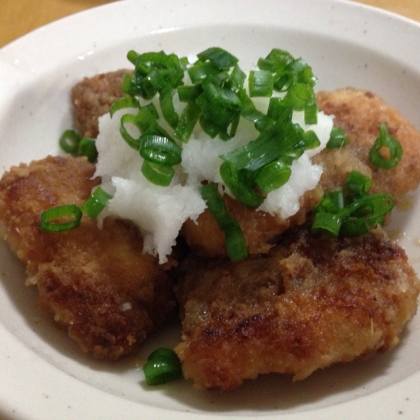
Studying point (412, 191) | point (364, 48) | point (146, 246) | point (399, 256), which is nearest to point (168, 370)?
point (146, 246)

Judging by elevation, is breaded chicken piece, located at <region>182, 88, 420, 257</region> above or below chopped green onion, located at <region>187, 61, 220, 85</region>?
below

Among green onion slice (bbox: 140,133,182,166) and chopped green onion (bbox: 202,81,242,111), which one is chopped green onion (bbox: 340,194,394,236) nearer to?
chopped green onion (bbox: 202,81,242,111)

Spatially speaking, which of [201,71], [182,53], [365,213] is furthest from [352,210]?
[182,53]

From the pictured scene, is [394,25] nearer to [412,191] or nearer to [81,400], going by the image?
[412,191]

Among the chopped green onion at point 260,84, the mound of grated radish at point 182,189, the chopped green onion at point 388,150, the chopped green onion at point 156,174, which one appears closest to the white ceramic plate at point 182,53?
the chopped green onion at point 388,150

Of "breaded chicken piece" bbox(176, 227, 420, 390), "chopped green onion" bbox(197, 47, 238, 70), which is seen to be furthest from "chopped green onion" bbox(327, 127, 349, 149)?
"chopped green onion" bbox(197, 47, 238, 70)

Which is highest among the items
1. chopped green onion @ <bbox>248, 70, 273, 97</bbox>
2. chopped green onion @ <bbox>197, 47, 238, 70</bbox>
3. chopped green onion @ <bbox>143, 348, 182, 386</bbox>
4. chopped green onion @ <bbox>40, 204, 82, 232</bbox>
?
chopped green onion @ <bbox>248, 70, 273, 97</bbox>

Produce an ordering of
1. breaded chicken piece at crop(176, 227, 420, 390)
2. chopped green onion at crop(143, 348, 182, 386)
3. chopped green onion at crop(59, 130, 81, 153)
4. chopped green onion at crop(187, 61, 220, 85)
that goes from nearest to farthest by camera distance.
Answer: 1. breaded chicken piece at crop(176, 227, 420, 390)
2. chopped green onion at crop(143, 348, 182, 386)
3. chopped green onion at crop(187, 61, 220, 85)
4. chopped green onion at crop(59, 130, 81, 153)
